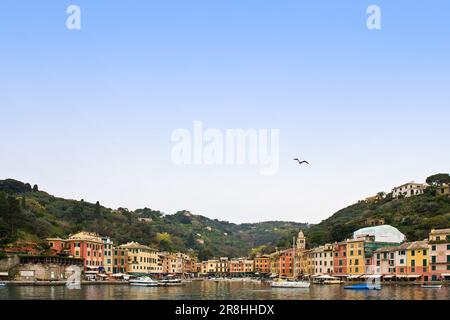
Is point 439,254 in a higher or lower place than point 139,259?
higher

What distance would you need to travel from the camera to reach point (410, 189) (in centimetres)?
18038

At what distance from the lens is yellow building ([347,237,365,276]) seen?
364 feet

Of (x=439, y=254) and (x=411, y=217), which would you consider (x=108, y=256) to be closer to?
(x=439, y=254)

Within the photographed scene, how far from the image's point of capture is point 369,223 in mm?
149000

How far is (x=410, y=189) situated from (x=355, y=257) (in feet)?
246

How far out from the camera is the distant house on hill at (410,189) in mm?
177750

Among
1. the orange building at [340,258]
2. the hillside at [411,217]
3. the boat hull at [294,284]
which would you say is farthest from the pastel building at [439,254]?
the hillside at [411,217]

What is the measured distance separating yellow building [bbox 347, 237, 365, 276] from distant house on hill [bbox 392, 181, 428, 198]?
68.1 metres

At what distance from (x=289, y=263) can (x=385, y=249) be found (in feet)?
163

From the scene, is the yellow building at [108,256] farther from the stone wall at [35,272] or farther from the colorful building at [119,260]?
the stone wall at [35,272]

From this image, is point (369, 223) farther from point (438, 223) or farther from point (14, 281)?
point (14, 281)

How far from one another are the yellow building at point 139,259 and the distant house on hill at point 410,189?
82.3 m

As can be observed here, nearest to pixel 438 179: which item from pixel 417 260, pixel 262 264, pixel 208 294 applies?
pixel 262 264
